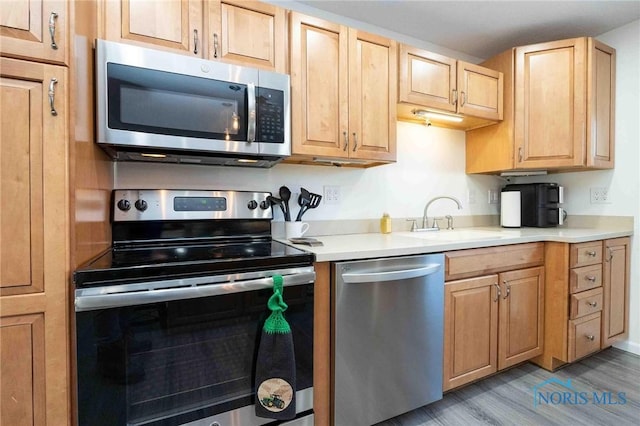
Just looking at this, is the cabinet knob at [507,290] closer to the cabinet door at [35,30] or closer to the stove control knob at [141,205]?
the stove control knob at [141,205]

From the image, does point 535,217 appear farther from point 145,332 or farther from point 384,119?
point 145,332

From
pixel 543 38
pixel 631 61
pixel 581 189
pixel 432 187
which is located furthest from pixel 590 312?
pixel 543 38

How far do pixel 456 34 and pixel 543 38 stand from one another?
0.72 meters

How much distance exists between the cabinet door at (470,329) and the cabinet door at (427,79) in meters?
1.13

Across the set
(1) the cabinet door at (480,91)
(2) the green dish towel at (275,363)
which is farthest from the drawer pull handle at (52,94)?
(1) the cabinet door at (480,91)

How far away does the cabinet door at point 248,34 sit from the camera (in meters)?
1.34

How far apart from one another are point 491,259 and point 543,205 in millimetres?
1086

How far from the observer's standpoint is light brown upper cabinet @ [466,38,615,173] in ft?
6.84

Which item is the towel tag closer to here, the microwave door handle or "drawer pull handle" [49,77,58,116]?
the microwave door handle

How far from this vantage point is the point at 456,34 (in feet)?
7.30

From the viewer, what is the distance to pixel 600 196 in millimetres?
2357

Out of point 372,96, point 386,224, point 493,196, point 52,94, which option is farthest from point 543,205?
point 52,94

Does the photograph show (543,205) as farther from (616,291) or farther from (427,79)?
(427,79)

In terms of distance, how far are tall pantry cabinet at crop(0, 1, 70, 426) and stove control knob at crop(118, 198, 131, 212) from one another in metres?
0.51
